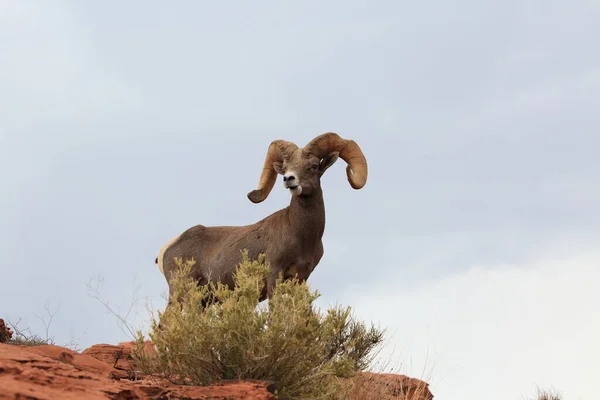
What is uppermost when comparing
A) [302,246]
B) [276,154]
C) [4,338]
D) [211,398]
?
[276,154]

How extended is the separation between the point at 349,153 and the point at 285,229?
163cm

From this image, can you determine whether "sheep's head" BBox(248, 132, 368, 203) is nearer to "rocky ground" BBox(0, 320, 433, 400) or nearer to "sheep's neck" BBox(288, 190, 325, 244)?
"sheep's neck" BBox(288, 190, 325, 244)

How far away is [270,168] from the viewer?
1202 cm

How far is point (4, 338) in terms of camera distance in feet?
34.2

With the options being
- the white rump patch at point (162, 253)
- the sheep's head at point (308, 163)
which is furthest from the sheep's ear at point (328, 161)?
the white rump patch at point (162, 253)

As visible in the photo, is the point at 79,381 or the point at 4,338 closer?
the point at 79,381

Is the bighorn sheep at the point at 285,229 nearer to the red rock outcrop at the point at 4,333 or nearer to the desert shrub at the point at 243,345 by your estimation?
the red rock outcrop at the point at 4,333

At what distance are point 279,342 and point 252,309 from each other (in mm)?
404

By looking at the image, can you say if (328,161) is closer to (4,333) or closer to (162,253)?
(162,253)

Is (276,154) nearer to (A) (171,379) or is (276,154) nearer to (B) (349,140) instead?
(B) (349,140)

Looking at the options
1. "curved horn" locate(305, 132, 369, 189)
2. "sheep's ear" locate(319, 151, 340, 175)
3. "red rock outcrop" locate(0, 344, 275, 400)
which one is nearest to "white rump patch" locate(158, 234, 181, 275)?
"sheep's ear" locate(319, 151, 340, 175)

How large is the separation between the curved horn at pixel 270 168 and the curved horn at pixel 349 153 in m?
0.46

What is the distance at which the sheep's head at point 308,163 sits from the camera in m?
10.8

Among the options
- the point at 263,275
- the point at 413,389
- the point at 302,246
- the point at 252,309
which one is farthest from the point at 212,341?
the point at 413,389
